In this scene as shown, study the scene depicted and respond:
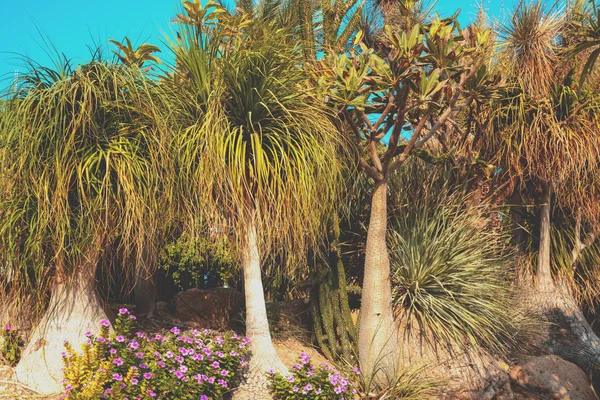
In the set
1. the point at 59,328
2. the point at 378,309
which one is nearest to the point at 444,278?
the point at 378,309

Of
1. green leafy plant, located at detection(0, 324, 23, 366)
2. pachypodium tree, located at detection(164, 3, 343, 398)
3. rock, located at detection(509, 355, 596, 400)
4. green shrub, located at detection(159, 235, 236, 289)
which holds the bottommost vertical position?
rock, located at detection(509, 355, 596, 400)

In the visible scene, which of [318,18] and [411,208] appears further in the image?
[318,18]

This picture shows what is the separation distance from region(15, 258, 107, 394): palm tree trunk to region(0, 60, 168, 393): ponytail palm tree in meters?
0.01

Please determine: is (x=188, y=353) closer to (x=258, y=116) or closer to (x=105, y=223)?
(x=105, y=223)

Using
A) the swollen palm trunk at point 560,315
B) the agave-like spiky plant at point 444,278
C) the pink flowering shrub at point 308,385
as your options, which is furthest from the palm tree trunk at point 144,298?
the swollen palm trunk at point 560,315

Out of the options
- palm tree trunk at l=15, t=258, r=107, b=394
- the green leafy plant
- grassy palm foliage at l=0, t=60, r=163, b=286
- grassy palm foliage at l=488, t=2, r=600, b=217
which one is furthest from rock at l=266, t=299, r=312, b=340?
grassy palm foliage at l=488, t=2, r=600, b=217

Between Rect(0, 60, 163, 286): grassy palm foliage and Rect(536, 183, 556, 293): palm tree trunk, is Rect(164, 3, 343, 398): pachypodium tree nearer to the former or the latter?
Rect(0, 60, 163, 286): grassy palm foliage

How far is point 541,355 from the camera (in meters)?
10.7

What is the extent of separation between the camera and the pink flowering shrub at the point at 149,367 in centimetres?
641

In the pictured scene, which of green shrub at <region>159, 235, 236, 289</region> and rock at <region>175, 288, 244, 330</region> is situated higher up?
green shrub at <region>159, 235, 236, 289</region>

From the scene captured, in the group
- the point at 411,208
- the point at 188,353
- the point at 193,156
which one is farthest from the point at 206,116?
the point at 411,208

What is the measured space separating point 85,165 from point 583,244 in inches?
355

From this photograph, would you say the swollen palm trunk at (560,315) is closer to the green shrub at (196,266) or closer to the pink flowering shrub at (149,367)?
the green shrub at (196,266)

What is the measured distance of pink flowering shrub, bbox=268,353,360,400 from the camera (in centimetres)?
735
